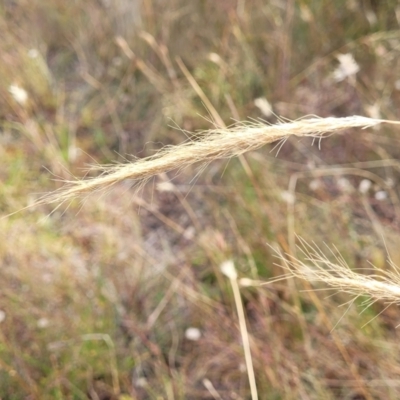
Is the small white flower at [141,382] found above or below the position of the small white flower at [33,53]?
below

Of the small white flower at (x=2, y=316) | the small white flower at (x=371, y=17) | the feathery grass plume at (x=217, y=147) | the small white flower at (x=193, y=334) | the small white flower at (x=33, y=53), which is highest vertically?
the feathery grass plume at (x=217, y=147)

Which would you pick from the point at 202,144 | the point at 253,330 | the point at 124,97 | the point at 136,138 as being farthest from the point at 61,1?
the point at 202,144

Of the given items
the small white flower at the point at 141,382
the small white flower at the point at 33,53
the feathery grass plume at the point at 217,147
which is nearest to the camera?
the feathery grass plume at the point at 217,147

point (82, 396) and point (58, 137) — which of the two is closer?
point (82, 396)

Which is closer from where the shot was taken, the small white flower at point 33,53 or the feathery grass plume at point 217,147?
the feathery grass plume at point 217,147

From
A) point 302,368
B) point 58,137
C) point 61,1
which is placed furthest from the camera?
point 61,1

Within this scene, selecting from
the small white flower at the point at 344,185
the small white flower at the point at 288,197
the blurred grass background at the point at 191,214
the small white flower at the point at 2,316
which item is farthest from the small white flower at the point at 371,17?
the small white flower at the point at 2,316

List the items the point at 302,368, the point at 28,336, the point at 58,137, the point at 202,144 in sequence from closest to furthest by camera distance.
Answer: the point at 202,144 < the point at 302,368 < the point at 28,336 < the point at 58,137

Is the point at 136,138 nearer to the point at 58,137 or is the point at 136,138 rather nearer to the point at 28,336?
the point at 58,137

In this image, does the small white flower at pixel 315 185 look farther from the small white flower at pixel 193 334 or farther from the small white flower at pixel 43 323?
the small white flower at pixel 43 323
